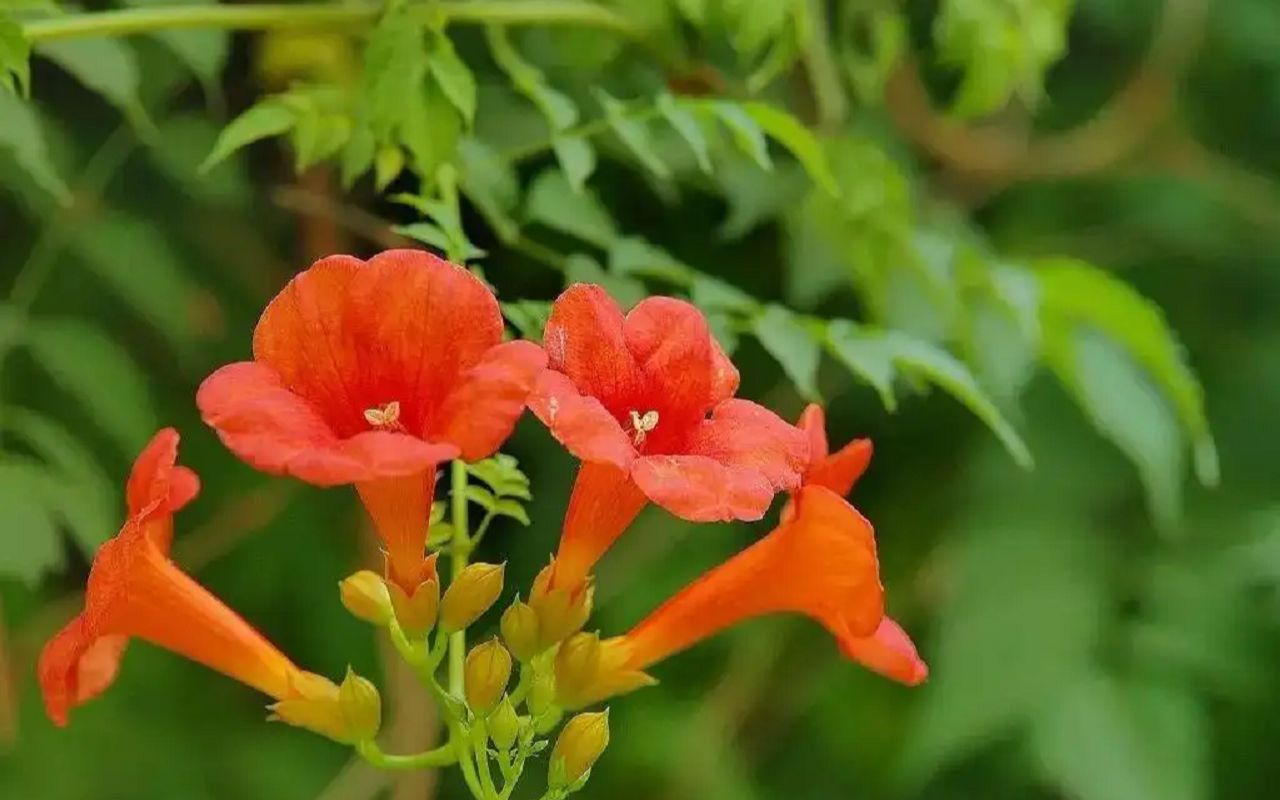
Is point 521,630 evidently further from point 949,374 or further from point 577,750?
point 949,374

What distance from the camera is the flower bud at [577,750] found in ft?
2.24

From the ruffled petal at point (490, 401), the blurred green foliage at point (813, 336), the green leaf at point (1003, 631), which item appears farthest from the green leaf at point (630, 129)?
the green leaf at point (1003, 631)

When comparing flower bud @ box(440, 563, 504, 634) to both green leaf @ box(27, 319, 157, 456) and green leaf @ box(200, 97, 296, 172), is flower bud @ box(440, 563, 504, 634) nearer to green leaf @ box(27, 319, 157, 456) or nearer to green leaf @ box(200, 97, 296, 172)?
green leaf @ box(200, 97, 296, 172)

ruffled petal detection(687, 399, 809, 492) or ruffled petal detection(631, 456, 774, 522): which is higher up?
ruffled petal detection(631, 456, 774, 522)

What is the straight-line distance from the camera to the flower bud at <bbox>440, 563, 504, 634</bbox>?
66 centimetres

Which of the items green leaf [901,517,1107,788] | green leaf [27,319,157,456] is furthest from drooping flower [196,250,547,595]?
green leaf [901,517,1107,788]

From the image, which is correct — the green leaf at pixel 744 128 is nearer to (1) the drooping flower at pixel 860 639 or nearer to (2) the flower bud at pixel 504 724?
(1) the drooping flower at pixel 860 639

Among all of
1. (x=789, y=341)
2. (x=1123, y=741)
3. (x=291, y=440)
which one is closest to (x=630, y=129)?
(x=789, y=341)

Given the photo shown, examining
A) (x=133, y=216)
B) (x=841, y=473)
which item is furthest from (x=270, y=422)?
(x=133, y=216)

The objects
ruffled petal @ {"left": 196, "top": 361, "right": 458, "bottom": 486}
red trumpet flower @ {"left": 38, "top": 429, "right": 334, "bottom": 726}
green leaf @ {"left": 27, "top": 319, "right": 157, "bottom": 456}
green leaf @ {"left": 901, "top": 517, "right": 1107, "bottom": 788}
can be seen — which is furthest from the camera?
green leaf @ {"left": 901, "top": 517, "right": 1107, "bottom": 788}

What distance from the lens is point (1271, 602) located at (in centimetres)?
128

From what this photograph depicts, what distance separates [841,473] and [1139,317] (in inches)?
15.0

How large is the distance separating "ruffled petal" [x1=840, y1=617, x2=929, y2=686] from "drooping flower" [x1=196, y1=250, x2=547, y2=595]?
24cm

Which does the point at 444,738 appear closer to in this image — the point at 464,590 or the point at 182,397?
the point at 182,397
